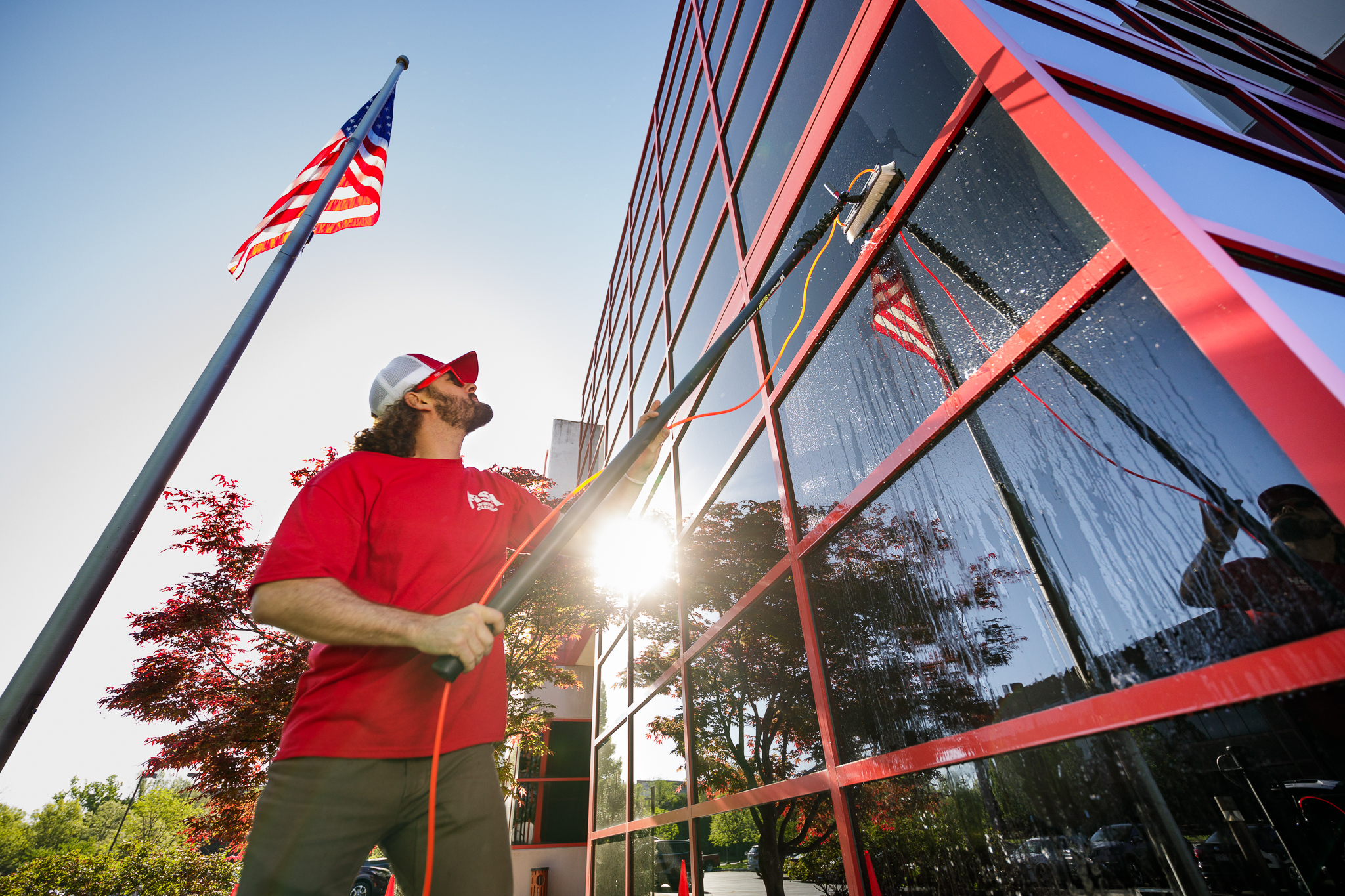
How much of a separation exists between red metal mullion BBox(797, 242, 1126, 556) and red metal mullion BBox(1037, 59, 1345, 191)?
2.13 feet

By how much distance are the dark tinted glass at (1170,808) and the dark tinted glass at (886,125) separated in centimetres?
163

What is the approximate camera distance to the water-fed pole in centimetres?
143

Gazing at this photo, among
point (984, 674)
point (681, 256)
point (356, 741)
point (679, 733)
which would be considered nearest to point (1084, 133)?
point (984, 674)

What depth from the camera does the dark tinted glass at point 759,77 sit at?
3295 millimetres

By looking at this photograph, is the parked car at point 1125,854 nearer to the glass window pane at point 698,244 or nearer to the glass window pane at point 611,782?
the glass window pane at point 698,244

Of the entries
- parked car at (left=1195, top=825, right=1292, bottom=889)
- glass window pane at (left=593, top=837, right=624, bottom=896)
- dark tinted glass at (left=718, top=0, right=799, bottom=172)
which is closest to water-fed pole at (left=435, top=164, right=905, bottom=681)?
parked car at (left=1195, top=825, right=1292, bottom=889)

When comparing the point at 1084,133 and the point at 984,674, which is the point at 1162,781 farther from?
the point at 1084,133

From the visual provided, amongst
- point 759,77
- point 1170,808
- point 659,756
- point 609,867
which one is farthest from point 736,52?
point 609,867

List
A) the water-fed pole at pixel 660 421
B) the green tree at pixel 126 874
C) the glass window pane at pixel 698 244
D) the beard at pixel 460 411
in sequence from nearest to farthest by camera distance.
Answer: the water-fed pole at pixel 660 421, the beard at pixel 460 411, the glass window pane at pixel 698 244, the green tree at pixel 126 874

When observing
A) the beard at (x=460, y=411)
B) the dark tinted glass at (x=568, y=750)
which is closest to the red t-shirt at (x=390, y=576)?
the beard at (x=460, y=411)

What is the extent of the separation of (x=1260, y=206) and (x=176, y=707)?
9.04 meters

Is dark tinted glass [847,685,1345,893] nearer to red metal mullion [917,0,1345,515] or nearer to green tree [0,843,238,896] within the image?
red metal mullion [917,0,1345,515]

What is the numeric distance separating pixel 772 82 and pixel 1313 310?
9.95 ft

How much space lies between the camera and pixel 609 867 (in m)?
5.17
